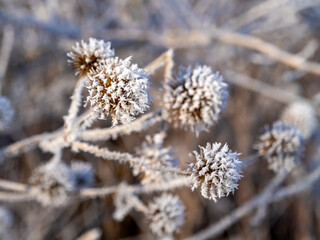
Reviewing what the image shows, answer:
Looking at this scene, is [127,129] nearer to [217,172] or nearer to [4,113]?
[217,172]

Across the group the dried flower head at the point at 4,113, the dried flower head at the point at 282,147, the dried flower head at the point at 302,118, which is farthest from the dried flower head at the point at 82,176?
the dried flower head at the point at 302,118

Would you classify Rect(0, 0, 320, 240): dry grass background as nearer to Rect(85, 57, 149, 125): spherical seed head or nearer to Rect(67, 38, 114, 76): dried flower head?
Rect(67, 38, 114, 76): dried flower head

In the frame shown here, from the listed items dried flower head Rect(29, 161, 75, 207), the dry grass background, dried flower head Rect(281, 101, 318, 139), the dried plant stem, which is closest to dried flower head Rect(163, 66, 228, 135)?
the dried plant stem

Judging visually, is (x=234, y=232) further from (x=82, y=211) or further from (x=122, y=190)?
(x=122, y=190)

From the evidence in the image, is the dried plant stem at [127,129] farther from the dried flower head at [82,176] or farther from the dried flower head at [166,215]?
the dried flower head at [82,176]

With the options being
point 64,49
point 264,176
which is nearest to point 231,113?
point 264,176
